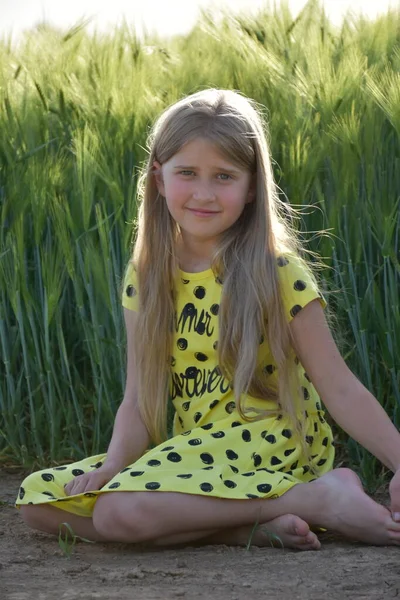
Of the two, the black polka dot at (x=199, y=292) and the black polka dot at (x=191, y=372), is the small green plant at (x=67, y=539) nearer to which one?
the black polka dot at (x=191, y=372)

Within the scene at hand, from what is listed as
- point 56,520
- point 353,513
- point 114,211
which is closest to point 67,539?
point 56,520

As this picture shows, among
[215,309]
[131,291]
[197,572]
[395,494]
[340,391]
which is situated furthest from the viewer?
[131,291]

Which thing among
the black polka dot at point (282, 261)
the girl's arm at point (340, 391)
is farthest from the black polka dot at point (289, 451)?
the black polka dot at point (282, 261)

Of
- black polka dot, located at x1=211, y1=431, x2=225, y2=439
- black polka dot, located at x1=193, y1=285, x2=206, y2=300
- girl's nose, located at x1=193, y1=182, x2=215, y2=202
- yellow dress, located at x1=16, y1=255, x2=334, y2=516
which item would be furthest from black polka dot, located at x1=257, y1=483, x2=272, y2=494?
girl's nose, located at x1=193, y1=182, x2=215, y2=202

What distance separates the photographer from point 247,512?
1811 millimetres

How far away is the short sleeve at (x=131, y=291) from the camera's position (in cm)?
206

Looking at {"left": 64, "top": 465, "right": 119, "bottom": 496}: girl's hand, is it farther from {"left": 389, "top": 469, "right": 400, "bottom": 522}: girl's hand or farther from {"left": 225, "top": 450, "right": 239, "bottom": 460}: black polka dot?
{"left": 389, "top": 469, "right": 400, "bottom": 522}: girl's hand

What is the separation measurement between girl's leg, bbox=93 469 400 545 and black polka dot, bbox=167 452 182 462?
0.08m

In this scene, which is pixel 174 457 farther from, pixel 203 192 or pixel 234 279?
pixel 203 192

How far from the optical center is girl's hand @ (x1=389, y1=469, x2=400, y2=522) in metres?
1.71

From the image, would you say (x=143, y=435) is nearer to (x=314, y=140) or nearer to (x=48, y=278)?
(x=48, y=278)

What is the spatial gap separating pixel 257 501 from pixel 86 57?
70.0 inches

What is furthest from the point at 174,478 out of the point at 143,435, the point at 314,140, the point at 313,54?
the point at 313,54

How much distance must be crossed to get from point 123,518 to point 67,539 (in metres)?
0.17
